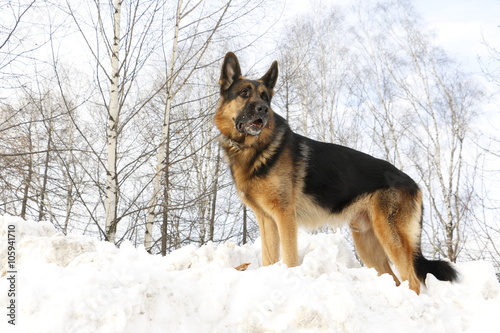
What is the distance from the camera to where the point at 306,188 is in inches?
164

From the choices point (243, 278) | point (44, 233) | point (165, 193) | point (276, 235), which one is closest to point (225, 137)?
point (276, 235)

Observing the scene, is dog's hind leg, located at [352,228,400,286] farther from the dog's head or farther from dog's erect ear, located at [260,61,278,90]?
dog's erect ear, located at [260,61,278,90]

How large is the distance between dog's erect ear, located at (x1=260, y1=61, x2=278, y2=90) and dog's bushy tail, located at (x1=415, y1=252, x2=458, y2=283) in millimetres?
2590

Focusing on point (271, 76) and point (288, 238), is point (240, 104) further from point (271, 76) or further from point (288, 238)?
point (288, 238)

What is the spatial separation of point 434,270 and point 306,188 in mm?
1620

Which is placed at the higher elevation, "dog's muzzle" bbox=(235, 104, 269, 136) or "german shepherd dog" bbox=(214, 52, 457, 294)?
"dog's muzzle" bbox=(235, 104, 269, 136)

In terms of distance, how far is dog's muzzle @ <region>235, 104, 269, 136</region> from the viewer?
12.9 feet

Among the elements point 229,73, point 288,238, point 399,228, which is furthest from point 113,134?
point 399,228

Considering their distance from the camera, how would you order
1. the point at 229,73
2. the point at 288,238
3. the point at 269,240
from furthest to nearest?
the point at 229,73
the point at 269,240
the point at 288,238

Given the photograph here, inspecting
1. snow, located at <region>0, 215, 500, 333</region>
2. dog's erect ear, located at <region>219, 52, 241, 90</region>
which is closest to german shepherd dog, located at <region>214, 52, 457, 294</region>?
dog's erect ear, located at <region>219, 52, 241, 90</region>

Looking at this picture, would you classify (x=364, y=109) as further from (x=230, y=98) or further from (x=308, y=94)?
(x=230, y=98)

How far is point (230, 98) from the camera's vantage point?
4.25 m

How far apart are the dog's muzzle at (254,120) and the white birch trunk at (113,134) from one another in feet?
9.40

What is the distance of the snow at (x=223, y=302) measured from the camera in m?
2.16
